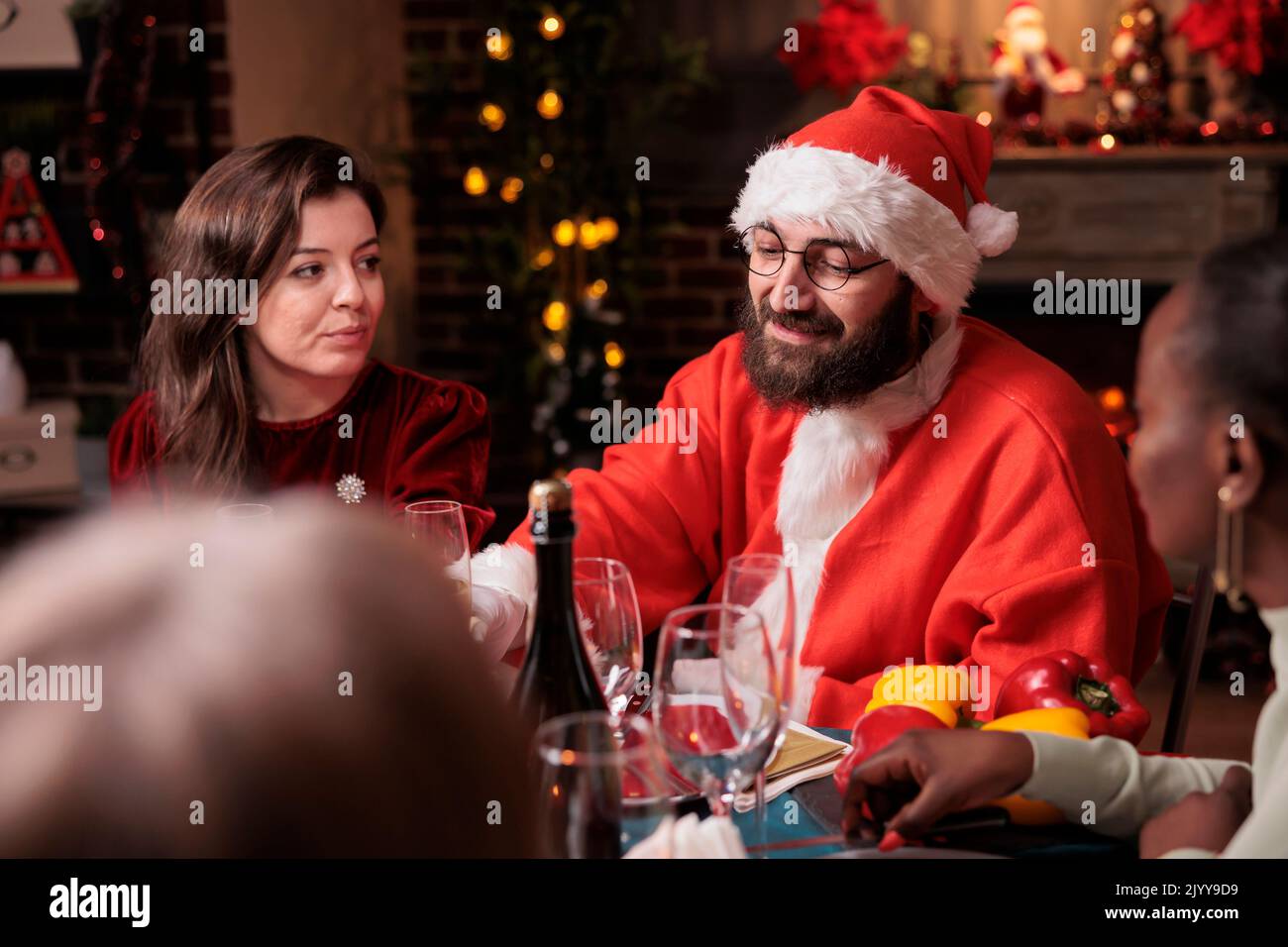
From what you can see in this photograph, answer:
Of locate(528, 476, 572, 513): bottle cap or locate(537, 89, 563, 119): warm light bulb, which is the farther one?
locate(537, 89, 563, 119): warm light bulb

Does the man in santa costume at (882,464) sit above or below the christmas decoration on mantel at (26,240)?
below

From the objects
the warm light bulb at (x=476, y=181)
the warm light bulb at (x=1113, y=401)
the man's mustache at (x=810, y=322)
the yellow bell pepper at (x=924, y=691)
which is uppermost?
the warm light bulb at (x=476, y=181)

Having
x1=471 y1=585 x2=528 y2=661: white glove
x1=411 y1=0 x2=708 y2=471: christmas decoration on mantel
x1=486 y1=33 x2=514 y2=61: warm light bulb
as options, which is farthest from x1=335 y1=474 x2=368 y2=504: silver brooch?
x1=486 y1=33 x2=514 y2=61: warm light bulb

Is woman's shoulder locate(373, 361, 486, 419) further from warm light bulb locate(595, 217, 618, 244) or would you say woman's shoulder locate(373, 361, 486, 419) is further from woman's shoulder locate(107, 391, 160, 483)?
warm light bulb locate(595, 217, 618, 244)

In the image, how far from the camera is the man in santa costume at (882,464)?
167 centimetres

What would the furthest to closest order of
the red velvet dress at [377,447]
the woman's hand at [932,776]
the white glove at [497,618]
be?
the red velvet dress at [377,447] < the white glove at [497,618] < the woman's hand at [932,776]

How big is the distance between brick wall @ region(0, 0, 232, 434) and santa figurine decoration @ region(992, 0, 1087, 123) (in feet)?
8.01

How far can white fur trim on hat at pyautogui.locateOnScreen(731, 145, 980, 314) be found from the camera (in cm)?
180

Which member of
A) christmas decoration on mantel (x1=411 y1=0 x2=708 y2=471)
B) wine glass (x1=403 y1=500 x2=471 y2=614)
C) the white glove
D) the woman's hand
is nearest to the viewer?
the woman's hand

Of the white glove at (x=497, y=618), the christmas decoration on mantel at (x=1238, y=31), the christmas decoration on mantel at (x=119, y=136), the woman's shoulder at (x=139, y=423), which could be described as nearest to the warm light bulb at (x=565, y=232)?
the christmas decoration on mantel at (x=119, y=136)

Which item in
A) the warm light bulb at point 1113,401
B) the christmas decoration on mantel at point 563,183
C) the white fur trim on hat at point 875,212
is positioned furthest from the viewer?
the christmas decoration on mantel at point 563,183

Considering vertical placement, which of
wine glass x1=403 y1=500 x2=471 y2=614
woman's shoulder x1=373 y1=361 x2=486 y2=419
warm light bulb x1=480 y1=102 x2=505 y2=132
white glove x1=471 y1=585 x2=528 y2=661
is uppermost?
warm light bulb x1=480 y1=102 x2=505 y2=132

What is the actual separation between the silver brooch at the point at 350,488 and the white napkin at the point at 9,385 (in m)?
1.71

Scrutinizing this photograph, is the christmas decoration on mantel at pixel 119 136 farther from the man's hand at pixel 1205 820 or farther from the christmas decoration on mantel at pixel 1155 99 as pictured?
the man's hand at pixel 1205 820
